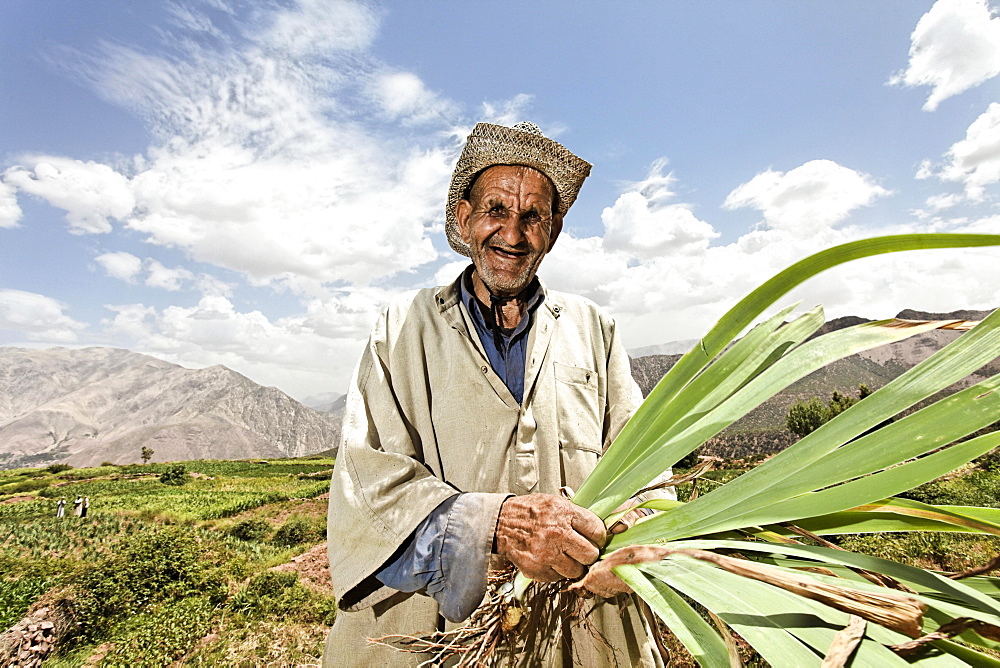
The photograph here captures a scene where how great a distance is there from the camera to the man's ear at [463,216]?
5.72 feet

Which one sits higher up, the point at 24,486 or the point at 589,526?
the point at 589,526

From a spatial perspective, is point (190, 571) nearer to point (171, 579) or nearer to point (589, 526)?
point (171, 579)

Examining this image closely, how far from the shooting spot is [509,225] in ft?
5.14

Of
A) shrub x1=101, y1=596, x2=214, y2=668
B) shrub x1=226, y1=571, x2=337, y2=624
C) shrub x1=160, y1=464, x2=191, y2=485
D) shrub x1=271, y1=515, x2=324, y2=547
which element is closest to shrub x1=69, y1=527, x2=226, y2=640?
shrub x1=101, y1=596, x2=214, y2=668

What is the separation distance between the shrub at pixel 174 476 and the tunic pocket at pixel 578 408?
1903cm

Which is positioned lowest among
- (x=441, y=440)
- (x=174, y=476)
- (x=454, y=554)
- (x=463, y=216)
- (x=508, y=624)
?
(x=174, y=476)

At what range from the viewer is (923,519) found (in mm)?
668

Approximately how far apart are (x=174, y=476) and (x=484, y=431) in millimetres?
19727

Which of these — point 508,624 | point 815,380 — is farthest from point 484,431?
point 815,380

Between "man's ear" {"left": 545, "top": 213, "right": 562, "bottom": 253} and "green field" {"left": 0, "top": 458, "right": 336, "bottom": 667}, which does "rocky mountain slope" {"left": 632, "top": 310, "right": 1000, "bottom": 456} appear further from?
"man's ear" {"left": 545, "top": 213, "right": 562, "bottom": 253}

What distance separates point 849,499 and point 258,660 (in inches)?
226

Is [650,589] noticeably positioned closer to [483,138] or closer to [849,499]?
[849,499]

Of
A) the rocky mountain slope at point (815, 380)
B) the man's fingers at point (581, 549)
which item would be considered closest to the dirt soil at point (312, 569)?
the man's fingers at point (581, 549)

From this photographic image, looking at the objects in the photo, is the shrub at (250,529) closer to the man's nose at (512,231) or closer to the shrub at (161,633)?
the shrub at (161,633)
